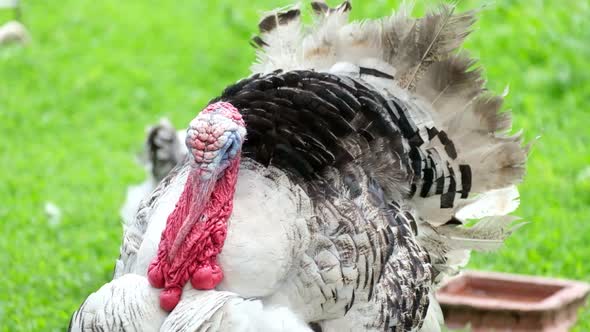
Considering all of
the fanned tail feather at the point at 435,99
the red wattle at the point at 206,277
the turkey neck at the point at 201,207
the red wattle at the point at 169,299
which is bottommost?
the red wattle at the point at 169,299

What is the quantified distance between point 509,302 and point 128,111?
183 inches

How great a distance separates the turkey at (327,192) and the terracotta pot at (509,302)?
0.55 meters

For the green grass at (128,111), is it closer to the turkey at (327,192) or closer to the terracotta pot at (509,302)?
the terracotta pot at (509,302)

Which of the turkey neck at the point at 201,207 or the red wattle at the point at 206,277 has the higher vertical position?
the turkey neck at the point at 201,207

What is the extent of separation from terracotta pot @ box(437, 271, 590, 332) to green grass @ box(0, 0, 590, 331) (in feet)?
0.64

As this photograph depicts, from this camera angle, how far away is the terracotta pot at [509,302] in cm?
555

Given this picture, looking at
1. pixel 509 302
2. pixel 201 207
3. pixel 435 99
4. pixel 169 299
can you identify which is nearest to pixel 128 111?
pixel 509 302

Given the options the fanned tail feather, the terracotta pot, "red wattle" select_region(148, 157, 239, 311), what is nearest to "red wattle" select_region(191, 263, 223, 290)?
"red wattle" select_region(148, 157, 239, 311)

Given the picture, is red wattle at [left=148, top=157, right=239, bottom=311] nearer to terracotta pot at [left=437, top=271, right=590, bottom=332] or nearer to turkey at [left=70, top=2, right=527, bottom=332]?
turkey at [left=70, top=2, right=527, bottom=332]

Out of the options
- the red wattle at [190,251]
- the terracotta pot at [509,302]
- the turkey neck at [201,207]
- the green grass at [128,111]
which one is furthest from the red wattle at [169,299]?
the terracotta pot at [509,302]

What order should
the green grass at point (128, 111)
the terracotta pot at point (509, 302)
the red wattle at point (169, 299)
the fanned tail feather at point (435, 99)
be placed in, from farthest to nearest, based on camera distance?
the green grass at point (128, 111) < the terracotta pot at point (509, 302) < the fanned tail feather at point (435, 99) < the red wattle at point (169, 299)

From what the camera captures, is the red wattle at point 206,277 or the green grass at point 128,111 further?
the green grass at point 128,111

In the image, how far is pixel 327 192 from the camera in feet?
13.1

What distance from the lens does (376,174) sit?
4.32 metres
